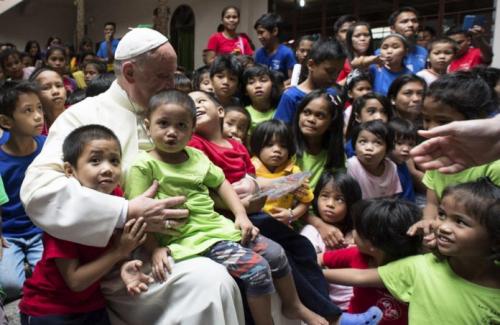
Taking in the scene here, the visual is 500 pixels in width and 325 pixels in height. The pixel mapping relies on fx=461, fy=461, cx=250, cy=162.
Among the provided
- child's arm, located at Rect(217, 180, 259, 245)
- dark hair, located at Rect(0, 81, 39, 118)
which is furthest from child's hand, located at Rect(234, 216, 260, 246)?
dark hair, located at Rect(0, 81, 39, 118)

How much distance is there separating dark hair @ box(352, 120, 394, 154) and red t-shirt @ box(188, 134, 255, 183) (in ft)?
3.86

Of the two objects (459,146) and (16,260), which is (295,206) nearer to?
(459,146)

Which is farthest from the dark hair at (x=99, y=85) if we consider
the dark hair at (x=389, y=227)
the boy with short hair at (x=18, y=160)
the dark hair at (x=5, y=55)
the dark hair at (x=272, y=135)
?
the dark hair at (x=5, y=55)

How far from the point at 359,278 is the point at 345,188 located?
0.83 meters

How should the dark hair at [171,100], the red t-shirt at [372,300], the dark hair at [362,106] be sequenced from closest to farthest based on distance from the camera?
the dark hair at [171,100]
the red t-shirt at [372,300]
the dark hair at [362,106]

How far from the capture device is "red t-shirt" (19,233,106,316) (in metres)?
1.81

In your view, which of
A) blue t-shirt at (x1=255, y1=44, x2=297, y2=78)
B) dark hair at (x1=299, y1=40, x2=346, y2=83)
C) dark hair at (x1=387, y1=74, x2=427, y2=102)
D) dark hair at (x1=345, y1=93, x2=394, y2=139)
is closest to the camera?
dark hair at (x1=299, y1=40, x2=346, y2=83)

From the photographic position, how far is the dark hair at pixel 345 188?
305 cm

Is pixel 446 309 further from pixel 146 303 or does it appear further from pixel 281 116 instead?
pixel 281 116

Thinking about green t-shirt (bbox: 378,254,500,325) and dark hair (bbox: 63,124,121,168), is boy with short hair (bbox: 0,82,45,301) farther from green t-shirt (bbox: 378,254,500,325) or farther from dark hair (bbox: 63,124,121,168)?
green t-shirt (bbox: 378,254,500,325)

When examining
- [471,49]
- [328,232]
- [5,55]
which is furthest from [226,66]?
[5,55]

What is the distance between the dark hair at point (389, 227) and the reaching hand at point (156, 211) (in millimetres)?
1038

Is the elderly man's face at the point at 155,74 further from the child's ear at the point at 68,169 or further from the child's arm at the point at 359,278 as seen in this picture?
the child's arm at the point at 359,278

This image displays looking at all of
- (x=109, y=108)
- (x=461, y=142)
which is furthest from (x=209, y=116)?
(x=461, y=142)
